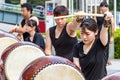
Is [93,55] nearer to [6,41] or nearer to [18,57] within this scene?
[18,57]

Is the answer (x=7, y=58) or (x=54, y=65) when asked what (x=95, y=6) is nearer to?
(x=7, y=58)

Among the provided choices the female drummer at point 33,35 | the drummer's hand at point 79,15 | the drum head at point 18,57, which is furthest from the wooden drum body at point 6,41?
the drummer's hand at point 79,15

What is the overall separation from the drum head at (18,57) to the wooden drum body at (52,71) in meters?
1.42

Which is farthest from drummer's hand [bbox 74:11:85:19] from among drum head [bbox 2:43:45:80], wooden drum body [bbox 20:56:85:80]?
wooden drum body [bbox 20:56:85:80]

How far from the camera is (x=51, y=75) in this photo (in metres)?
3.83

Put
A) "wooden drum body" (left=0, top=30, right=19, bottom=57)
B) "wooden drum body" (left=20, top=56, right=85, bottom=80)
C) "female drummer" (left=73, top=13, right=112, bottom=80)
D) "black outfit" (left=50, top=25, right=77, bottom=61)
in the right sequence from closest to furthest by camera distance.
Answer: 1. "wooden drum body" (left=20, top=56, right=85, bottom=80)
2. "female drummer" (left=73, top=13, right=112, bottom=80)
3. "black outfit" (left=50, top=25, right=77, bottom=61)
4. "wooden drum body" (left=0, top=30, right=19, bottom=57)

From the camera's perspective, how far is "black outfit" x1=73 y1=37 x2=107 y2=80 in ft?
15.8

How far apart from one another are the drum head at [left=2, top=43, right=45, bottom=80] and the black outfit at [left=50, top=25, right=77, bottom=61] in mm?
649

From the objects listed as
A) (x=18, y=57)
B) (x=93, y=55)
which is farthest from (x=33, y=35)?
(x=93, y=55)

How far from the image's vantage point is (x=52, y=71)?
387cm

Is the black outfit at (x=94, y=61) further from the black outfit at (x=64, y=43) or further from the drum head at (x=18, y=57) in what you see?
the black outfit at (x=64, y=43)

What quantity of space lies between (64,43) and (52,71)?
88.9 inches

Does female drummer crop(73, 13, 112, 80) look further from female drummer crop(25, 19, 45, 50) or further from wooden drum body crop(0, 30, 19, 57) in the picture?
female drummer crop(25, 19, 45, 50)

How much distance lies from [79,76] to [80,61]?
0.99 meters
